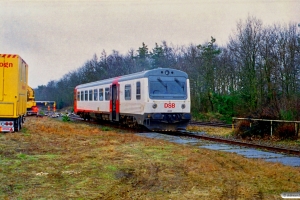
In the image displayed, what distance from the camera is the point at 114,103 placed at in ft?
75.3

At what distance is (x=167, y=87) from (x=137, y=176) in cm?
1223

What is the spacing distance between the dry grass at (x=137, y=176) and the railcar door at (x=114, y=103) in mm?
11864

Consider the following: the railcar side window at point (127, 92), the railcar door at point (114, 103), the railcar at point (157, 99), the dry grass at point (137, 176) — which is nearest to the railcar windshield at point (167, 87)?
the railcar at point (157, 99)

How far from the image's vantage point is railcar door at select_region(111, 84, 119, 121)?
882 inches

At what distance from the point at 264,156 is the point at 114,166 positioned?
4.61 metres

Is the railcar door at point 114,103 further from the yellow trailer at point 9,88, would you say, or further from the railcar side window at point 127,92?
the yellow trailer at point 9,88

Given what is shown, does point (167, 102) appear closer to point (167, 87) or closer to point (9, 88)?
point (167, 87)

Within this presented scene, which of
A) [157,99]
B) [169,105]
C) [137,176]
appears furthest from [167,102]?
[137,176]

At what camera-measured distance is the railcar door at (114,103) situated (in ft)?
73.5

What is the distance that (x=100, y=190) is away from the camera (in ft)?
20.3

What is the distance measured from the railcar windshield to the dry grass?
8.48m

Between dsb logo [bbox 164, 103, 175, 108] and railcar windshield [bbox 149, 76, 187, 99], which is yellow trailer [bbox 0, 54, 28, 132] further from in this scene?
dsb logo [bbox 164, 103, 175, 108]

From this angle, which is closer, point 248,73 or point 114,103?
point 114,103

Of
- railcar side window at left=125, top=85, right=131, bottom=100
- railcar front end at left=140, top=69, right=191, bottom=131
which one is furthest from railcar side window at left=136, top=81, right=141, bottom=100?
railcar side window at left=125, top=85, right=131, bottom=100
